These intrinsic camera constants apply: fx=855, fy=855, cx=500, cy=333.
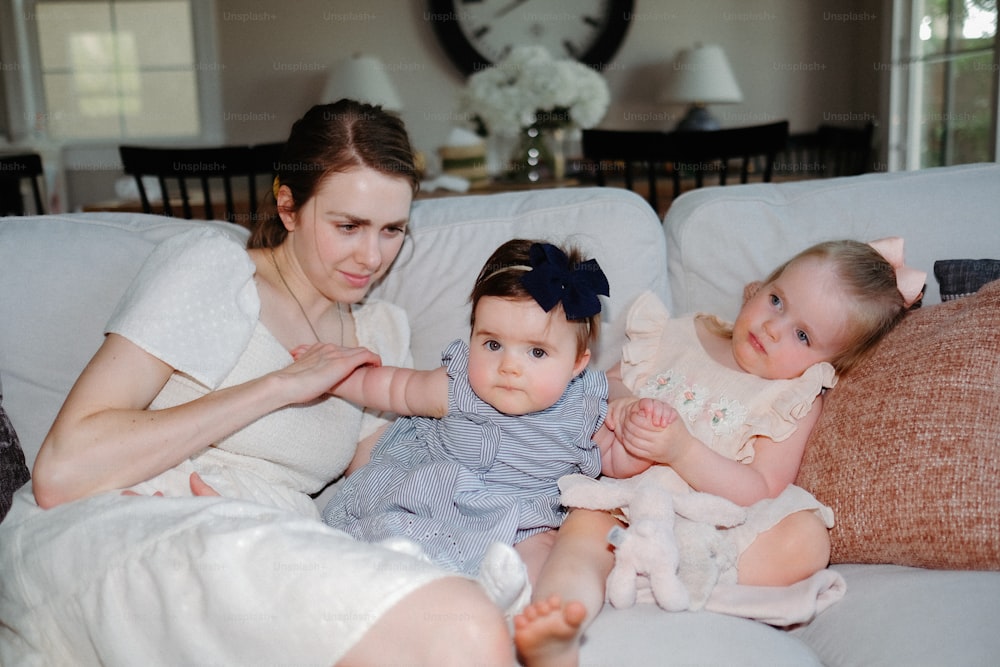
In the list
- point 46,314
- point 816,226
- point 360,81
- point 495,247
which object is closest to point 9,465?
point 46,314

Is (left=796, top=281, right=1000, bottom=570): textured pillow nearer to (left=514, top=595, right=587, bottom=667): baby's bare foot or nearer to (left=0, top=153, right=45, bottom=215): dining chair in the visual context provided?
(left=514, top=595, right=587, bottom=667): baby's bare foot

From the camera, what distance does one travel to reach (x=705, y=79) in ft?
15.0

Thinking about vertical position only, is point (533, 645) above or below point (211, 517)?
below

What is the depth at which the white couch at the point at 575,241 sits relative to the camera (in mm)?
1527

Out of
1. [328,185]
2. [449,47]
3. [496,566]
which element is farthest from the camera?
[449,47]

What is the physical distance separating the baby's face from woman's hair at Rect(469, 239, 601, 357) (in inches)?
0.5

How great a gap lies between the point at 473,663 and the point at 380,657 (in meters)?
0.11

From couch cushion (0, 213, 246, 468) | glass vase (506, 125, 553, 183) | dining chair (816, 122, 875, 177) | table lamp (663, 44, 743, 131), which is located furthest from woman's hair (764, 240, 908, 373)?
table lamp (663, 44, 743, 131)

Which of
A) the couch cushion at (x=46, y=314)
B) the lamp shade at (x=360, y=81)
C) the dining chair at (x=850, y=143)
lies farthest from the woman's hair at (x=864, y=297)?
the lamp shade at (x=360, y=81)

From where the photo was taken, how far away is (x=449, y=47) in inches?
193

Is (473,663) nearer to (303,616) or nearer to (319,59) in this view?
(303,616)

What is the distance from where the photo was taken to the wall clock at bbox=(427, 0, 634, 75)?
15.9 ft

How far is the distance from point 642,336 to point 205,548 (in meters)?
0.95

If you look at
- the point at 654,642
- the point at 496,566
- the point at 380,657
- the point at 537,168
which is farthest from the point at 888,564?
the point at 537,168
